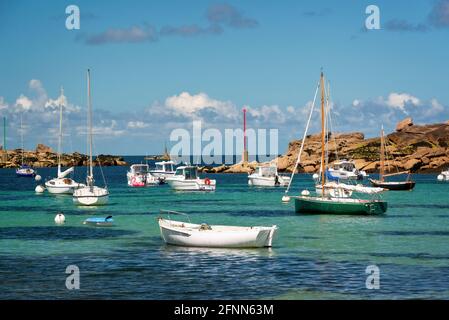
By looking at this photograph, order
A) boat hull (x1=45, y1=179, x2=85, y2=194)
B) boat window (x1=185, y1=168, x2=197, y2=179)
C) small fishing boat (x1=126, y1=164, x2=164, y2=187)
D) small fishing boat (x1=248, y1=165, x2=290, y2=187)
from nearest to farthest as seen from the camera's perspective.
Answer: boat hull (x1=45, y1=179, x2=85, y2=194) < boat window (x1=185, y1=168, x2=197, y2=179) < small fishing boat (x1=248, y1=165, x2=290, y2=187) < small fishing boat (x1=126, y1=164, x2=164, y2=187)

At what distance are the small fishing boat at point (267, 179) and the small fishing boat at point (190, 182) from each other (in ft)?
72.9

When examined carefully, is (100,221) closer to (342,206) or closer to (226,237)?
(226,237)

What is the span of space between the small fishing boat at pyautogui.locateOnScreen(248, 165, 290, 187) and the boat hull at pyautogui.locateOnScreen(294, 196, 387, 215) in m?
70.2

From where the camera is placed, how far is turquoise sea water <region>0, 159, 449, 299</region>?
113 ft

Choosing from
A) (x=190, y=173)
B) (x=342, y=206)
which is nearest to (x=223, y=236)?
(x=342, y=206)

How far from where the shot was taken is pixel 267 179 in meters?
143

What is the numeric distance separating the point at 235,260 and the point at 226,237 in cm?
312

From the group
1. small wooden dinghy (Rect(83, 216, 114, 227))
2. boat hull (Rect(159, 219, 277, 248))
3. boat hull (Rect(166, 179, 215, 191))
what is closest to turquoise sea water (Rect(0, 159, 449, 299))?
boat hull (Rect(159, 219, 277, 248))

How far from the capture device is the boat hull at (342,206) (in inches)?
2739

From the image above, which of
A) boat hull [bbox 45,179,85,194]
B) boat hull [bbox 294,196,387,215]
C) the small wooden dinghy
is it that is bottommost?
the small wooden dinghy

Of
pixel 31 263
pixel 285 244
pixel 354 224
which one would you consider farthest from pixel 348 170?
pixel 31 263

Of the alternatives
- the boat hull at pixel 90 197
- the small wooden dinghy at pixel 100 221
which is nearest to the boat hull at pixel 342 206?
the small wooden dinghy at pixel 100 221

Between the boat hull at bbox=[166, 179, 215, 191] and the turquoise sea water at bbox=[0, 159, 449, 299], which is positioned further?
the boat hull at bbox=[166, 179, 215, 191]

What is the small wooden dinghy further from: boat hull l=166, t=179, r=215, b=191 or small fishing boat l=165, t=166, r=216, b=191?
small fishing boat l=165, t=166, r=216, b=191
